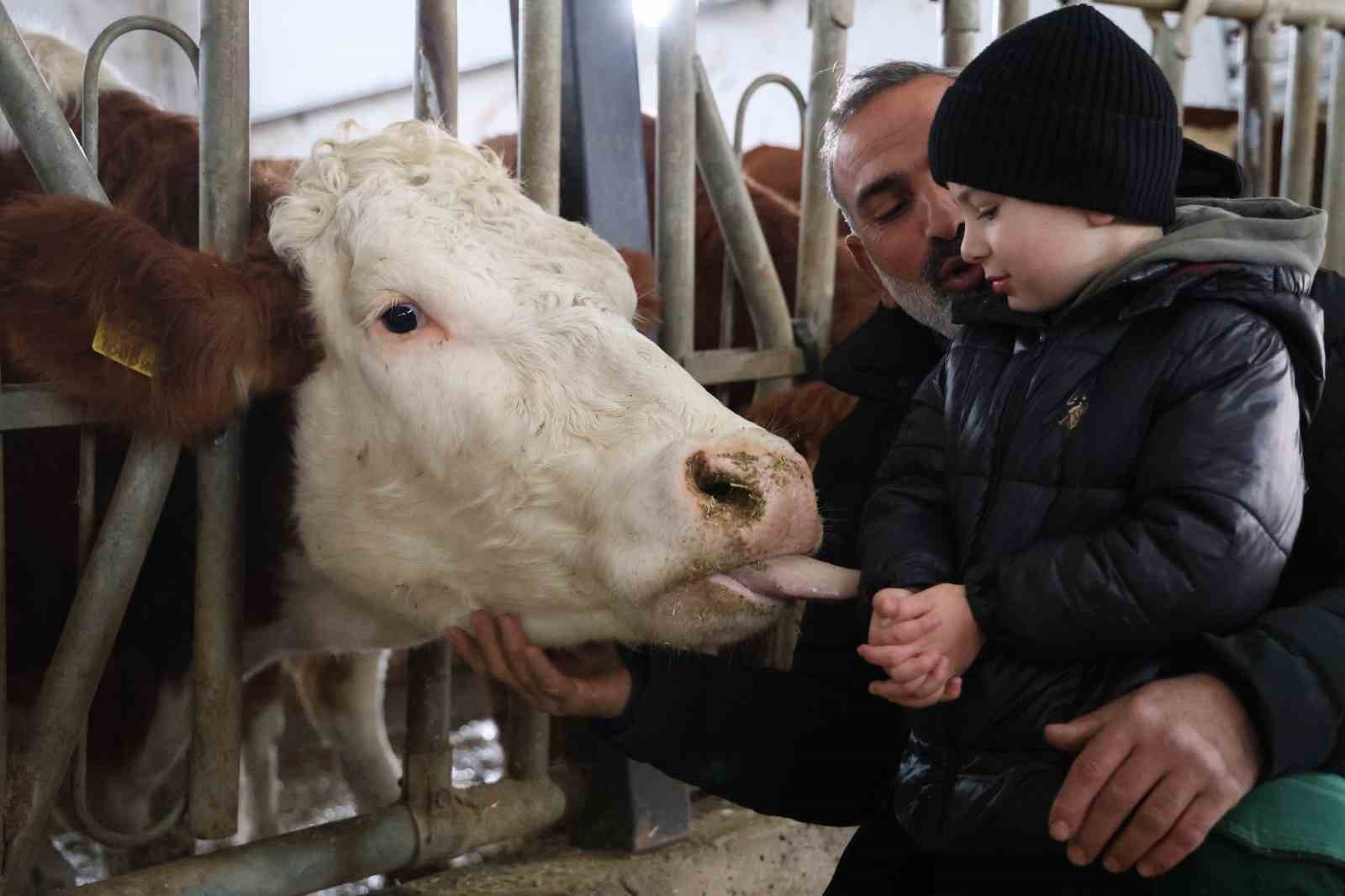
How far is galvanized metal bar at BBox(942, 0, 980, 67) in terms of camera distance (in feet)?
10.6

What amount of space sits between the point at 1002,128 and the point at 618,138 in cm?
139

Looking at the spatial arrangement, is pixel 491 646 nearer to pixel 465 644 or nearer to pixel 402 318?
pixel 465 644

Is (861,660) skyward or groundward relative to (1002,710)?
groundward

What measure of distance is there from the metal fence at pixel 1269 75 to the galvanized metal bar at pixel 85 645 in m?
2.29

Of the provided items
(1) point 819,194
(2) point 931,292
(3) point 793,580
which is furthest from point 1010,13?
(3) point 793,580

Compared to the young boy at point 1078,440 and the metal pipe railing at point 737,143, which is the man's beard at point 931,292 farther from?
the metal pipe railing at point 737,143

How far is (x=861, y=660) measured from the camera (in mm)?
2170

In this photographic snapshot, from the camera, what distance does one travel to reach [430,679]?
2.62m

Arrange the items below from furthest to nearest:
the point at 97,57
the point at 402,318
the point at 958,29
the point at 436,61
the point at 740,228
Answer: the point at 958,29, the point at 740,228, the point at 436,61, the point at 97,57, the point at 402,318

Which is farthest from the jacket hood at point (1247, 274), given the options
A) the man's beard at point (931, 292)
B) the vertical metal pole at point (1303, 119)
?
the vertical metal pole at point (1303, 119)

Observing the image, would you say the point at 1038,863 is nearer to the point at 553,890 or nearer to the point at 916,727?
the point at 916,727

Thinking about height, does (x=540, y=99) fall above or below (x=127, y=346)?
above

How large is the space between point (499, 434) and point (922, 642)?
762 millimetres

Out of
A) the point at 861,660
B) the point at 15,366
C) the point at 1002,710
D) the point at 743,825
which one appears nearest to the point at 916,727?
the point at 1002,710
